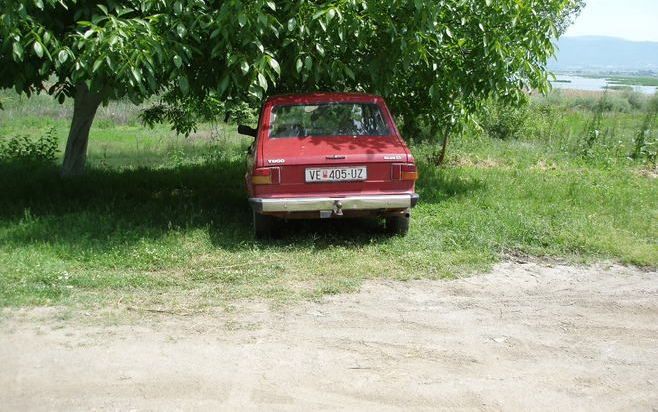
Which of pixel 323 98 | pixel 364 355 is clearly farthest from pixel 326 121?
pixel 364 355

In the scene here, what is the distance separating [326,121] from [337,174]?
3.29 feet

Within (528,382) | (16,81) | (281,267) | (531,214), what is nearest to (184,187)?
(16,81)

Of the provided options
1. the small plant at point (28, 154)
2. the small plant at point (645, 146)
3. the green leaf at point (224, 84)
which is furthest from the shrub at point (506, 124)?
the green leaf at point (224, 84)

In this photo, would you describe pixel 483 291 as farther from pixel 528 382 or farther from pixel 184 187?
pixel 184 187

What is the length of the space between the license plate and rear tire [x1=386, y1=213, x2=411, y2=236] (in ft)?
2.44

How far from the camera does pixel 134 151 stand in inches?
A: 644

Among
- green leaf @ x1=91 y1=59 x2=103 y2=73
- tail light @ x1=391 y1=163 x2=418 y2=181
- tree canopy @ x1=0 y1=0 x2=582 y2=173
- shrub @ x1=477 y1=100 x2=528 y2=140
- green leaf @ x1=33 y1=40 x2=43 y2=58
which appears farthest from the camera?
shrub @ x1=477 y1=100 x2=528 y2=140

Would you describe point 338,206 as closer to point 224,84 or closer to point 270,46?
point 224,84

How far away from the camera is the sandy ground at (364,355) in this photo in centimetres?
388

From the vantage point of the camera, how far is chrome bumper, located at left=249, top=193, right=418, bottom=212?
6.54 metres

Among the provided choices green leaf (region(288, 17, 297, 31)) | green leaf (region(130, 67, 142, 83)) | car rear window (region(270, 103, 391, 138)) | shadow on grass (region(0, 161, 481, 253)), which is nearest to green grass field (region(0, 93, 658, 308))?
shadow on grass (region(0, 161, 481, 253))

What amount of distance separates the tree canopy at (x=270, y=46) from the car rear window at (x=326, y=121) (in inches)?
15.9

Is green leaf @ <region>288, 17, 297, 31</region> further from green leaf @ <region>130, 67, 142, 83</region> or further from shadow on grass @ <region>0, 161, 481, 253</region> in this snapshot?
shadow on grass @ <region>0, 161, 481, 253</region>

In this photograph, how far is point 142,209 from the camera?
27.5 feet
